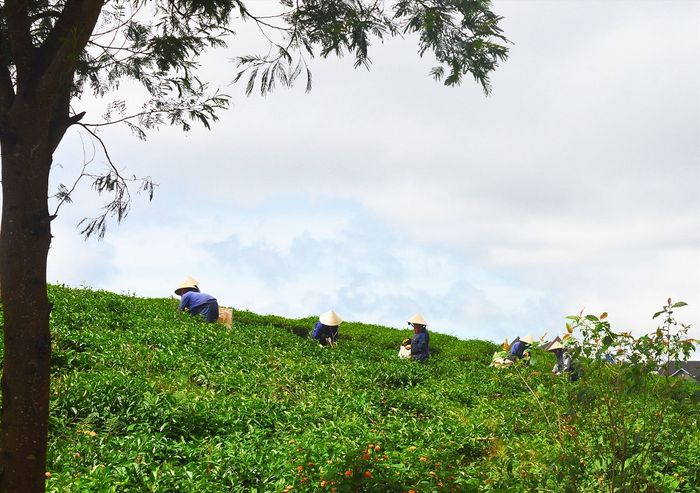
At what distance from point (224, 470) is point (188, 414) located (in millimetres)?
1728

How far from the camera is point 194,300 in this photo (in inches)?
686

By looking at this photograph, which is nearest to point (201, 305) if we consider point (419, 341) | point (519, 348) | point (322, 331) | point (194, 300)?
point (194, 300)

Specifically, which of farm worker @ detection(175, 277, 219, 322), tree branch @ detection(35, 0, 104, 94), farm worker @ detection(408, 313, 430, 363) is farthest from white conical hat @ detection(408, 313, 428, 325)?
tree branch @ detection(35, 0, 104, 94)

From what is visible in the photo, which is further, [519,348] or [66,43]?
[519,348]

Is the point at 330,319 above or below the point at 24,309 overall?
above

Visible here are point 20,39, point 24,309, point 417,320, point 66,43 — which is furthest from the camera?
point 417,320

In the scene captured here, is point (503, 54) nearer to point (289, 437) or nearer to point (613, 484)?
point (613, 484)

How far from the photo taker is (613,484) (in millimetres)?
6086

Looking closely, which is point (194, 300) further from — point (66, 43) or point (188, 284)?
point (66, 43)

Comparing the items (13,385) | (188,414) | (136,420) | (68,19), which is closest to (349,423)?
(188,414)

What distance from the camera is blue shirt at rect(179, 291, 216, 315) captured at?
680 inches

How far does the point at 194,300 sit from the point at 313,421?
344 inches

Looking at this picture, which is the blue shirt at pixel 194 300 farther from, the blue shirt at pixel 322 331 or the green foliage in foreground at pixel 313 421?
the blue shirt at pixel 322 331

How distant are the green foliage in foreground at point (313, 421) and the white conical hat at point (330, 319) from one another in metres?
2.11
